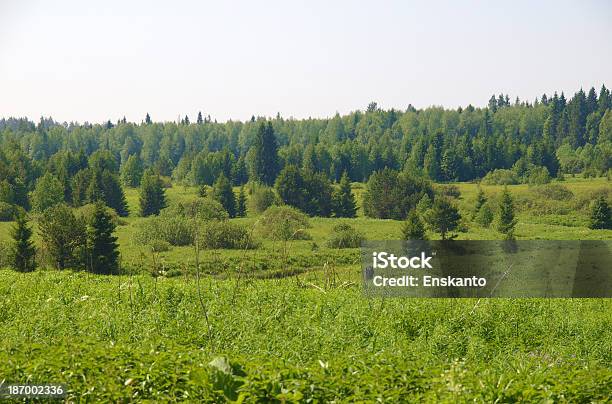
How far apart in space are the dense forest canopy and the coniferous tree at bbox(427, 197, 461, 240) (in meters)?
42.2

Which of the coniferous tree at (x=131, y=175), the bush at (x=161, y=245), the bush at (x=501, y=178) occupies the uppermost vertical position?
the coniferous tree at (x=131, y=175)

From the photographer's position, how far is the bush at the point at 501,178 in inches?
4545

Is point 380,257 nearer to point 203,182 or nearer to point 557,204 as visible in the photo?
point 557,204

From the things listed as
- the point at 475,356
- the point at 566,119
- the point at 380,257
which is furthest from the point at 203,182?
the point at 475,356

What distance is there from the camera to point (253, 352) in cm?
877

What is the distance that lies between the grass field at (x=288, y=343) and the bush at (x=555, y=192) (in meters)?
83.4

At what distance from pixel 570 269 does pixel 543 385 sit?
2829cm

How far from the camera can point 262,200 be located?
98.0 m

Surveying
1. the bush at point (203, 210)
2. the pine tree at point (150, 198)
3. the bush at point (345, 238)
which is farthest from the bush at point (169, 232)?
the pine tree at point (150, 198)

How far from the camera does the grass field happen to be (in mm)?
6352

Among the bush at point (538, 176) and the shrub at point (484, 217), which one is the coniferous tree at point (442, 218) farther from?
the bush at point (538, 176)

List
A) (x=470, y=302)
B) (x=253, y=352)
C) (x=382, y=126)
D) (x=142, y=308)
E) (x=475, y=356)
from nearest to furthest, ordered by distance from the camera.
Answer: (x=253, y=352) < (x=475, y=356) < (x=142, y=308) < (x=470, y=302) < (x=382, y=126)

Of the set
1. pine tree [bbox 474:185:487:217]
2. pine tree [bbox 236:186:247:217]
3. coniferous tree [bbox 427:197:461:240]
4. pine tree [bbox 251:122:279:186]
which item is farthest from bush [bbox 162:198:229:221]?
pine tree [bbox 474:185:487:217]

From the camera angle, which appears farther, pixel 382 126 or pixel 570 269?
pixel 382 126
